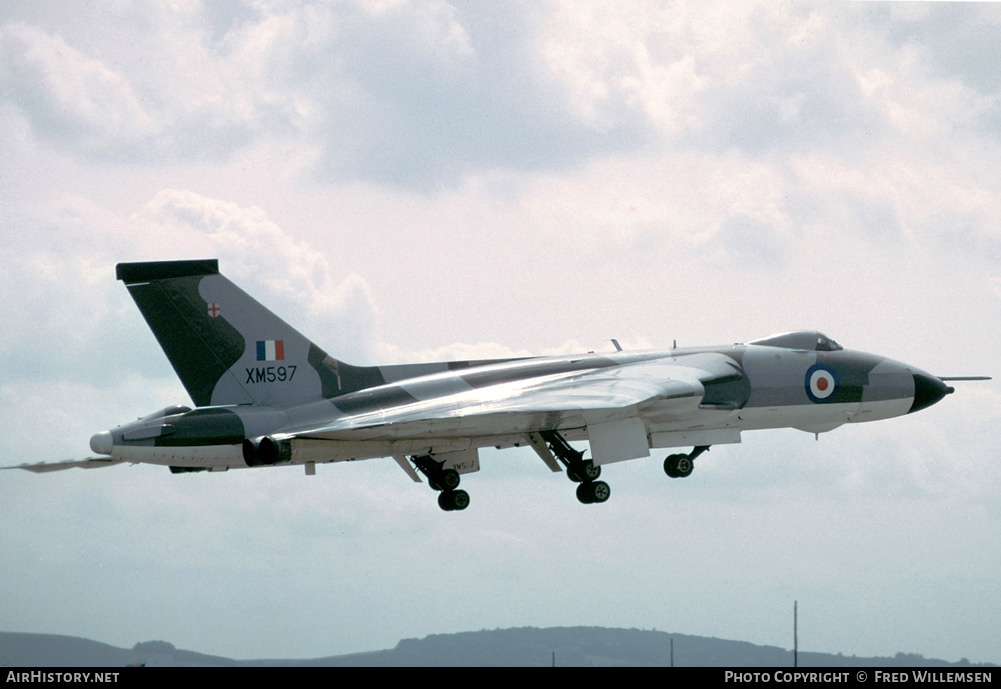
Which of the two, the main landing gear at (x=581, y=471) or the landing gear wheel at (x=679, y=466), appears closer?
the main landing gear at (x=581, y=471)

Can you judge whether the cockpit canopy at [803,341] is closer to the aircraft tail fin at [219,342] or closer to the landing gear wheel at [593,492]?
the landing gear wheel at [593,492]

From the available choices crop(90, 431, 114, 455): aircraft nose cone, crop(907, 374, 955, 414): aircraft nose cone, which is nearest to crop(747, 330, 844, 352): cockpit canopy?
crop(907, 374, 955, 414): aircraft nose cone

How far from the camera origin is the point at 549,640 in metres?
118

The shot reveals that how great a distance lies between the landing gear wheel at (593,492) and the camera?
30.1 m

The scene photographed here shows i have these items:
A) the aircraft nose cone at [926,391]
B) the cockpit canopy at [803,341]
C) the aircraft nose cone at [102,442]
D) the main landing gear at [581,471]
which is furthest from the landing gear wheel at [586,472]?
the aircraft nose cone at [102,442]

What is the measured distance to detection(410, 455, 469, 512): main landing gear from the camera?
100.0ft

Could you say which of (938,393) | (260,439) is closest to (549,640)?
(938,393)

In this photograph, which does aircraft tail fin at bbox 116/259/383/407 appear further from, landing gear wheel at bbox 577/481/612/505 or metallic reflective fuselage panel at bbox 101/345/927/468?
landing gear wheel at bbox 577/481/612/505

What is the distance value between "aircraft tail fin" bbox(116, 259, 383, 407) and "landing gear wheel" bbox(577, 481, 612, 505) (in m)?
6.43

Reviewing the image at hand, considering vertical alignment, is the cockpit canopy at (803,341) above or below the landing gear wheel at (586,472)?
above

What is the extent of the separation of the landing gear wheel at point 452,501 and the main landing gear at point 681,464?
216 inches
